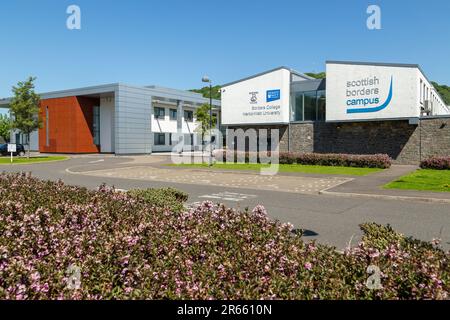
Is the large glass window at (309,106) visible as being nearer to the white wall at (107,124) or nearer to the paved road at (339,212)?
the paved road at (339,212)

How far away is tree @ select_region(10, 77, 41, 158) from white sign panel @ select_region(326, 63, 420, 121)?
110 feet

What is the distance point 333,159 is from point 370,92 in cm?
625

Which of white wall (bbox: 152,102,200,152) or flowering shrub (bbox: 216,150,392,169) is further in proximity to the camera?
white wall (bbox: 152,102,200,152)

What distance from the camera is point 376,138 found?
29016mm

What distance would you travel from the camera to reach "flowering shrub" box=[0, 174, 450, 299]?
2.98 meters

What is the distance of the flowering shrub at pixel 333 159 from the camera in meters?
25.7

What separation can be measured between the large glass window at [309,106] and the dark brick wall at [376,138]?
84cm

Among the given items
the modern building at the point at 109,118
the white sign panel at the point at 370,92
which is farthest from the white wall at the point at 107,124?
the white sign panel at the point at 370,92

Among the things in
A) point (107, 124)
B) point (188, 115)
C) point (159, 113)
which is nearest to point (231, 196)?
point (107, 124)

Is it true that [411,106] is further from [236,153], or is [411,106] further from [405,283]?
[405,283]

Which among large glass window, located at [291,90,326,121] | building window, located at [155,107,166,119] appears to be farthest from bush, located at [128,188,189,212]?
building window, located at [155,107,166,119]

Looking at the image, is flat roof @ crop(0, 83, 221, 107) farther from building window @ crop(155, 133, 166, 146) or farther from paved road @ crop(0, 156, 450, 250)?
paved road @ crop(0, 156, 450, 250)

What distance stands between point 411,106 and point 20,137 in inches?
2363
